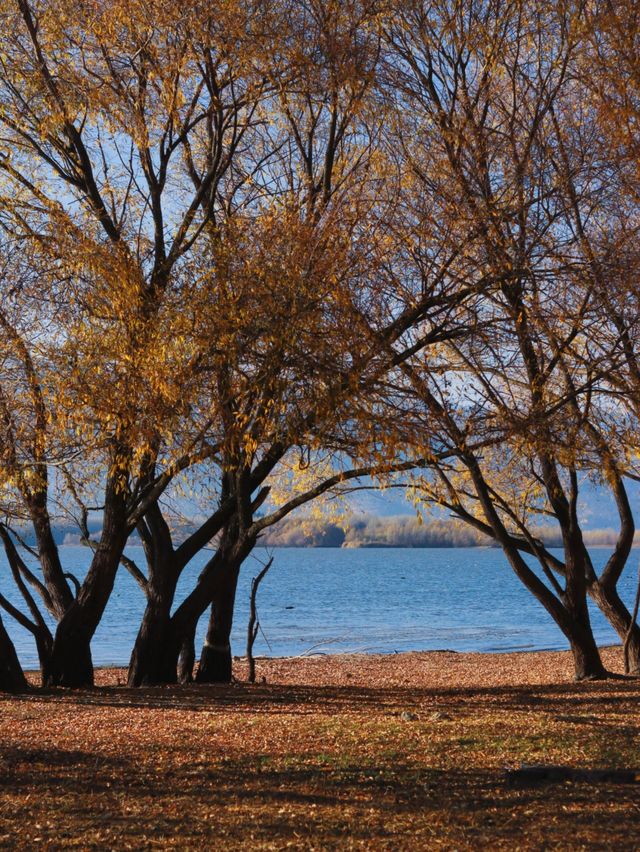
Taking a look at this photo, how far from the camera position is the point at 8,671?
12.5m

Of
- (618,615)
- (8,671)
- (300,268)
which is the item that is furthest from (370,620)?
(300,268)

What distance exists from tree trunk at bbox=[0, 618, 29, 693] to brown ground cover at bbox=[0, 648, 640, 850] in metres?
0.40

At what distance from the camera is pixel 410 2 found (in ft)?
39.9

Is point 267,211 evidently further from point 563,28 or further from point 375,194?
point 563,28

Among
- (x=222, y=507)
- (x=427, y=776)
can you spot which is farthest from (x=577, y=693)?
(x=427, y=776)

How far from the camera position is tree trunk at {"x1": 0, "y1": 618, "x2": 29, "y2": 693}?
12.4 meters

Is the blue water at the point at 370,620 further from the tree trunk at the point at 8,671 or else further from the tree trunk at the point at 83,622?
the tree trunk at the point at 8,671

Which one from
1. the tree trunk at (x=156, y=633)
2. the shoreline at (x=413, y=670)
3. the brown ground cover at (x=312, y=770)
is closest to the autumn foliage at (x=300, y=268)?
the tree trunk at (x=156, y=633)


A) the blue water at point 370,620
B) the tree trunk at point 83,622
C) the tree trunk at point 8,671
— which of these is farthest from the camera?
the blue water at point 370,620

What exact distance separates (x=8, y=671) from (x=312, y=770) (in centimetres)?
653

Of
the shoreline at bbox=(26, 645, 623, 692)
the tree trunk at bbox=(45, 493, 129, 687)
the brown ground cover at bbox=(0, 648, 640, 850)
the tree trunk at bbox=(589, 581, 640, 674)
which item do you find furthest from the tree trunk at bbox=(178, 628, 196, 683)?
the tree trunk at bbox=(589, 581, 640, 674)

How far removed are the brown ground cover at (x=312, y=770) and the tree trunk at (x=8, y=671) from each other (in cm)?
40

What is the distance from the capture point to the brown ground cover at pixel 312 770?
570 cm

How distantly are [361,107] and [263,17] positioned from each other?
154 cm
